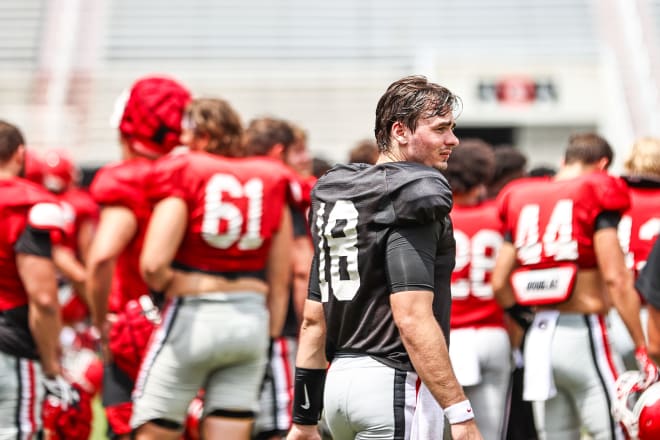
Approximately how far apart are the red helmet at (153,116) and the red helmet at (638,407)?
7.33 ft

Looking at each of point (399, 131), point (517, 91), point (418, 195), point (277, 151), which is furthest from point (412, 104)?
point (517, 91)

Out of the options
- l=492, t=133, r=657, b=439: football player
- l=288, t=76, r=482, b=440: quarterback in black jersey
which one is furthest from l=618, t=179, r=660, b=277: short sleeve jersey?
l=288, t=76, r=482, b=440: quarterback in black jersey

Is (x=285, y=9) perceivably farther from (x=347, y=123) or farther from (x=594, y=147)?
(x=594, y=147)

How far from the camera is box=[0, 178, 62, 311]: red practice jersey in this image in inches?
164

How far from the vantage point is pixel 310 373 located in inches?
126

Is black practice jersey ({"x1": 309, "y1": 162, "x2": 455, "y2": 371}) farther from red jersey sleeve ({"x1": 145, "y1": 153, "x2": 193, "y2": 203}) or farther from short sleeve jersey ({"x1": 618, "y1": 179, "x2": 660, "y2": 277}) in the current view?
short sleeve jersey ({"x1": 618, "y1": 179, "x2": 660, "y2": 277})

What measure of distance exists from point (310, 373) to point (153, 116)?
1908 millimetres

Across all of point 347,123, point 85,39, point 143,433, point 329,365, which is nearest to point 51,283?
point 143,433

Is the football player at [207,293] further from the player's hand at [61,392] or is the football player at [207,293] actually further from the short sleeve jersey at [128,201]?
the player's hand at [61,392]

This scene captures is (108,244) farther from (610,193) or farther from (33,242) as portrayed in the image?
(610,193)

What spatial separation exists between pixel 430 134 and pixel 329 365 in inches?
31.0

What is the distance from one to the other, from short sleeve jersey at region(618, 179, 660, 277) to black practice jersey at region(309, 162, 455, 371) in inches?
90.5

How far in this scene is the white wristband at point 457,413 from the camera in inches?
110

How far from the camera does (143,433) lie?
4238mm
